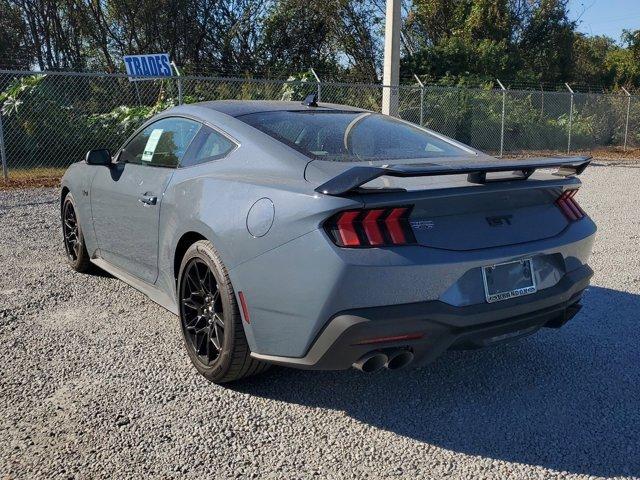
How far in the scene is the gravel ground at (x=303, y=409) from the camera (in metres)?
2.66

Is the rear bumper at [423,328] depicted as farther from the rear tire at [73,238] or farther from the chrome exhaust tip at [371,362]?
the rear tire at [73,238]

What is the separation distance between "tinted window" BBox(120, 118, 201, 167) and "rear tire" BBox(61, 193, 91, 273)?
39.7 inches

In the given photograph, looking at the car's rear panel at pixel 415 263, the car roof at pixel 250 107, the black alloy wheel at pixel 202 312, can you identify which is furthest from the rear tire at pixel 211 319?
the car roof at pixel 250 107

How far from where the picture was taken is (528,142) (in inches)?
776

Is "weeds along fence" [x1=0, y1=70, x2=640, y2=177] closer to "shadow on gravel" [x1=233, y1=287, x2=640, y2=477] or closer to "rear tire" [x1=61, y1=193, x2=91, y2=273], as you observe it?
"rear tire" [x1=61, y1=193, x2=91, y2=273]

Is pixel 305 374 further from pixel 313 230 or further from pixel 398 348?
pixel 313 230

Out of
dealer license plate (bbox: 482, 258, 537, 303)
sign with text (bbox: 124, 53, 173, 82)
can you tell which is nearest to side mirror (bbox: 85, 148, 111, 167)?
dealer license plate (bbox: 482, 258, 537, 303)

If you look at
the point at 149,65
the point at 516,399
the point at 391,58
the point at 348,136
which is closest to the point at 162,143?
the point at 348,136

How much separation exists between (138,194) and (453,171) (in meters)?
2.18

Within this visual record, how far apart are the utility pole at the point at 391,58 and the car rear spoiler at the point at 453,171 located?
12.3 m

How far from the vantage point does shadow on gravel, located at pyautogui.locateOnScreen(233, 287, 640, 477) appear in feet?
9.18

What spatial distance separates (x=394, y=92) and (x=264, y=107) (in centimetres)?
1213

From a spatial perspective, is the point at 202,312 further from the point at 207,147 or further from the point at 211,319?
the point at 207,147

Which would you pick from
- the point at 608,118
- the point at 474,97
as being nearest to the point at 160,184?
the point at 474,97
